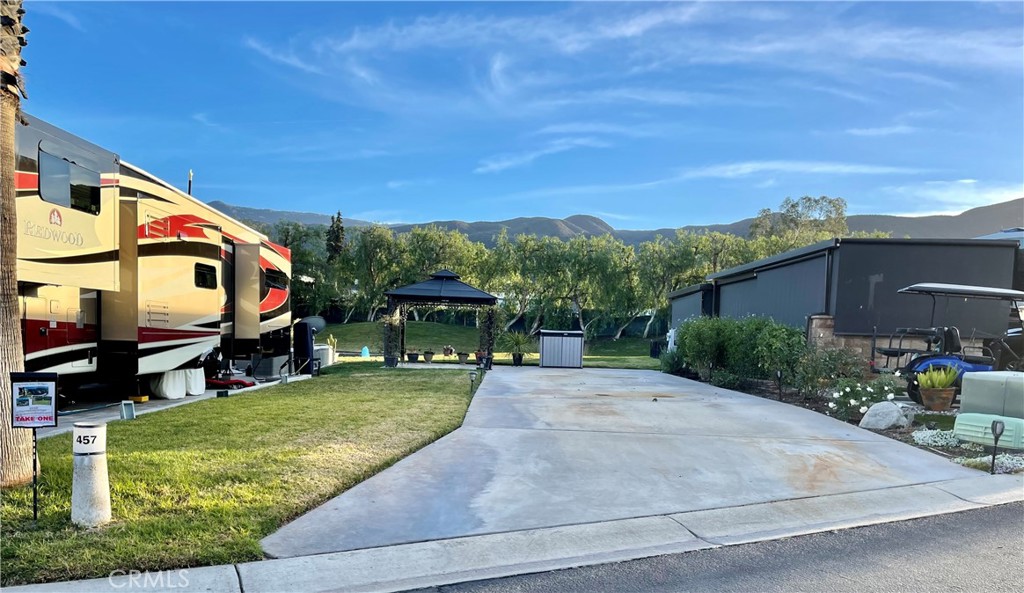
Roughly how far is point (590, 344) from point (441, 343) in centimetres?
1056

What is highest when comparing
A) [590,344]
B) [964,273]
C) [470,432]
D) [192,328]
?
[964,273]

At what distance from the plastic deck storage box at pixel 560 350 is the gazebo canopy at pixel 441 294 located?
8.18 feet

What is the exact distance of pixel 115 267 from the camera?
8539 millimetres

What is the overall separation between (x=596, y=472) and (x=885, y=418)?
5024 millimetres

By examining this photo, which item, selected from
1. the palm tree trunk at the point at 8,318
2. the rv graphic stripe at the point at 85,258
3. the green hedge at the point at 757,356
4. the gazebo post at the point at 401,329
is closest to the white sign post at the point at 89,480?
the palm tree trunk at the point at 8,318

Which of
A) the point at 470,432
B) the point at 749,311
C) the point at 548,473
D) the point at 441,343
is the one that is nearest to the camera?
the point at 548,473

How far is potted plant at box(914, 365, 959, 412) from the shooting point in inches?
370

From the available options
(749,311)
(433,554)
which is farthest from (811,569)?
(749,311)

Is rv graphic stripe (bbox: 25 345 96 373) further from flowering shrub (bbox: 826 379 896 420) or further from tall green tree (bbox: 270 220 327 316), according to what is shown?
tall green tree (bbox: 270 220 327 316)

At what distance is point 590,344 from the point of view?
1572 inches

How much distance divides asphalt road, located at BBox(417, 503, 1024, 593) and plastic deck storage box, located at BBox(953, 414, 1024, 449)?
9.45ft

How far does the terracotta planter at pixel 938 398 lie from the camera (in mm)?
9375

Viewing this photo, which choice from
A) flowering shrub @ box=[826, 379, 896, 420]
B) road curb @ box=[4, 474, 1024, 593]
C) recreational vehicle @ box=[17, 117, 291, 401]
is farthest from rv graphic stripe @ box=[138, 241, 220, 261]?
flowering shrub @ box=[826, 379, 896, 420]

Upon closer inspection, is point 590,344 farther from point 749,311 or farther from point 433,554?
point 433,554
